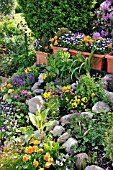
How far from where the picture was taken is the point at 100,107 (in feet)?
13.4

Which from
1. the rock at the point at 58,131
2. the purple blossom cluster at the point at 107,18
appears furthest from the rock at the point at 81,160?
the purple blossom cluster at the point at 107,18

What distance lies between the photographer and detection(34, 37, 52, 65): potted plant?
5.60 meters

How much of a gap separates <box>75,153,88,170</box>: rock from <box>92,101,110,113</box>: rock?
760 mm

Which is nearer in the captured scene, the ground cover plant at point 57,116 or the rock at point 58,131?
the ground cover plant at point 57,116

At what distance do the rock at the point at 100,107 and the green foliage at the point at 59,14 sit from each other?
244 cm

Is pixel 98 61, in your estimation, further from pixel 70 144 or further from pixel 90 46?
pixel 70 144

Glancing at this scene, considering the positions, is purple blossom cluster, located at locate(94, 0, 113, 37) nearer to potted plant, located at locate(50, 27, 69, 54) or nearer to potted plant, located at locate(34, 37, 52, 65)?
potted plant, located at locate(50, 27, 69, 54)

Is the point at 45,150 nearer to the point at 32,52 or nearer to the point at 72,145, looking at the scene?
the point at 72,145

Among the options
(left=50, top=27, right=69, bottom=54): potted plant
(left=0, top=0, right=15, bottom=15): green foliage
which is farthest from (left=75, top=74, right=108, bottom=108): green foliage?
(left=0, top=0, right=15, bottom=15): green foliage

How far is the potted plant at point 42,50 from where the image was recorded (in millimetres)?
5604

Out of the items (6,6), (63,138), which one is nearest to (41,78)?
(63,138)

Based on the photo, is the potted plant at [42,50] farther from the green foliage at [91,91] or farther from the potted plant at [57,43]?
the green foliage at [91,91]

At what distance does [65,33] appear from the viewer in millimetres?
5664

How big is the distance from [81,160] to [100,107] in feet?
2.97
